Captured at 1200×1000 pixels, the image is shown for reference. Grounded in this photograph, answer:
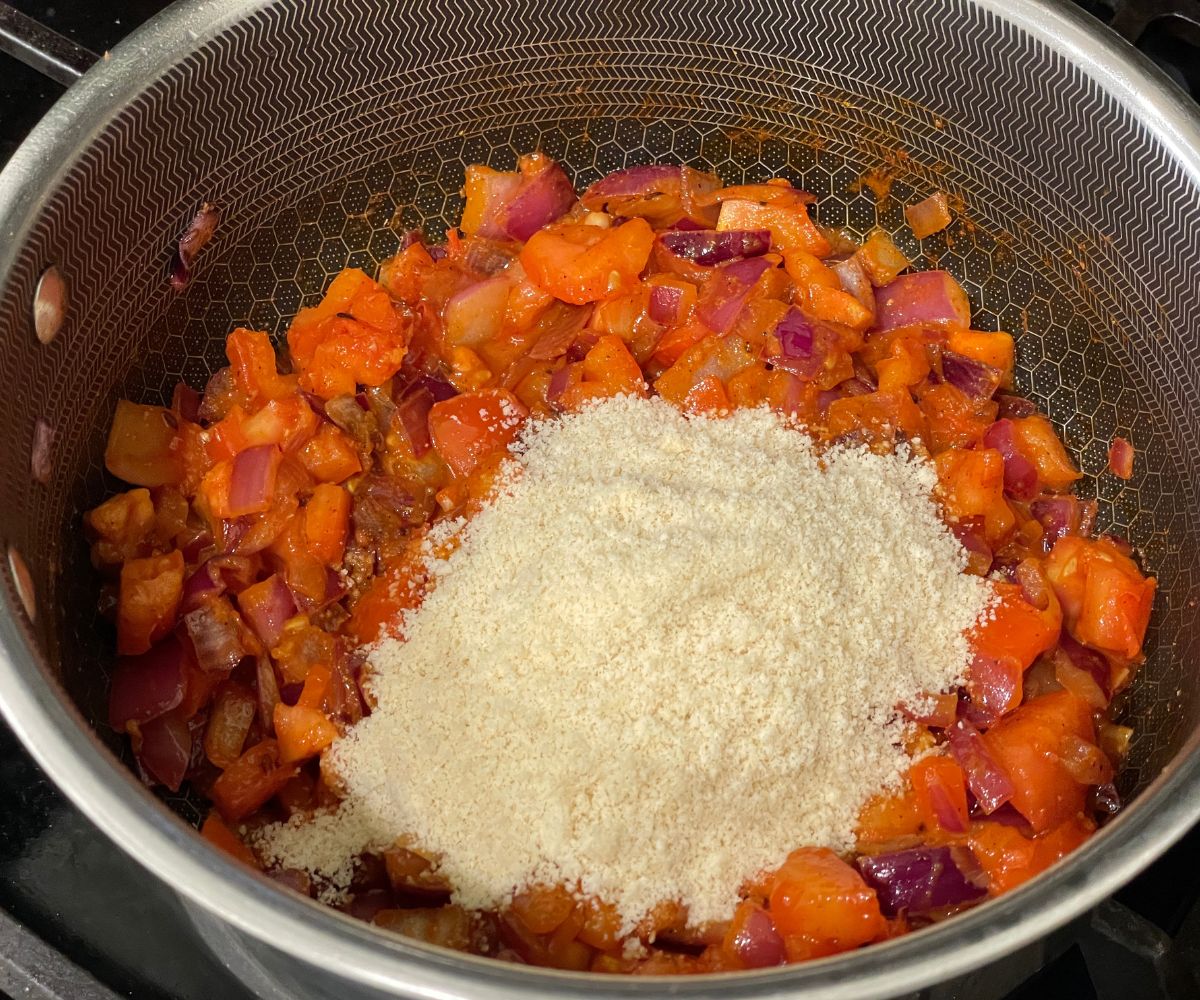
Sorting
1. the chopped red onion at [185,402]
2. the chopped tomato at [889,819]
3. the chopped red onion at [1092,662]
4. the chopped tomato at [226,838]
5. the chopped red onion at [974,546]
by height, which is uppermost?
the chopped red onion at [974,546]

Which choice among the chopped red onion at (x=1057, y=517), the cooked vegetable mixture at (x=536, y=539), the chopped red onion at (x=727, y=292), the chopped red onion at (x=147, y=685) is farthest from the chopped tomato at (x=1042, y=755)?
the chopped red onion at (x=147, y=685)

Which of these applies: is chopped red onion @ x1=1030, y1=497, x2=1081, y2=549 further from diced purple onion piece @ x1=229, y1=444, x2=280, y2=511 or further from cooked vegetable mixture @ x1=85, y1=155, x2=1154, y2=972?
diced purple onion piece @ x1=229, y1=444, x2=280, y2=511

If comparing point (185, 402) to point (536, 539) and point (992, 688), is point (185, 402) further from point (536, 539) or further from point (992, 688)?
point (992, 688)

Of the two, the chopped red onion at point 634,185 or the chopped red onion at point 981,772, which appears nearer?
the chopped red onion at point 981,772

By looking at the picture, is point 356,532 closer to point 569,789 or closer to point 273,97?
point 569,789

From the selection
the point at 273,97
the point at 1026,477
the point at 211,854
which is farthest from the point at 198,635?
the point at 1026,477

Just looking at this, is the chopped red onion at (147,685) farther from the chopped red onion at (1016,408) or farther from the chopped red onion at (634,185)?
the chopped red onion at (1016,408)

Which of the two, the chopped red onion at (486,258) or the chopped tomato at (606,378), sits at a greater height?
the chopped tomato at (606,378)

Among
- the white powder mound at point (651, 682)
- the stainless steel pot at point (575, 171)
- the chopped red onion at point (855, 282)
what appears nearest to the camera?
the white powder mound at point (651, 682)
